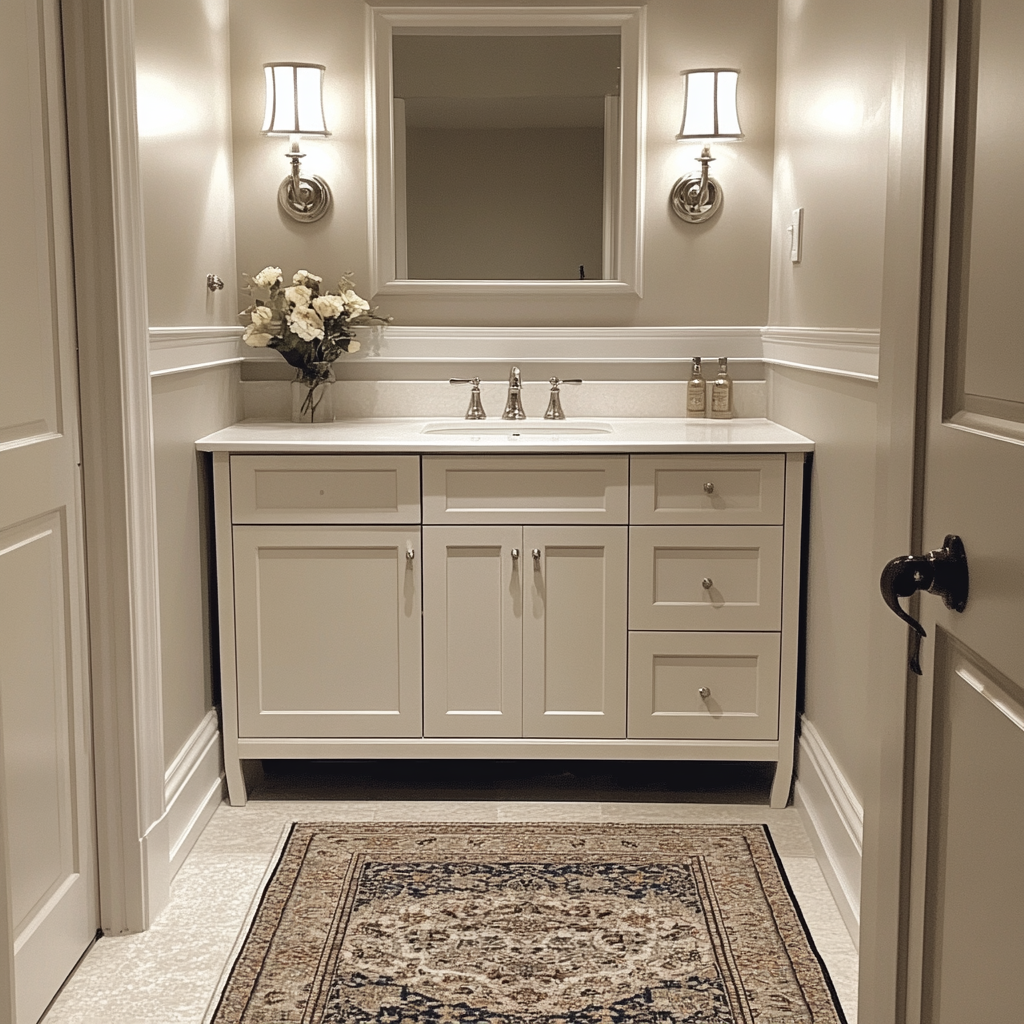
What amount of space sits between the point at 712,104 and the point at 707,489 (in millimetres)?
1027

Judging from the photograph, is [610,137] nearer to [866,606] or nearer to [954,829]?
[866,606]

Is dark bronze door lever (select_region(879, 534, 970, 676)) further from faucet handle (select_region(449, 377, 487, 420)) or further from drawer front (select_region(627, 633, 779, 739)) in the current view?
faucet handle (select_region(449, 377, 487, 420))

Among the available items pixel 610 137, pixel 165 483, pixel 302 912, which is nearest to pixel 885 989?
pixel 302 912

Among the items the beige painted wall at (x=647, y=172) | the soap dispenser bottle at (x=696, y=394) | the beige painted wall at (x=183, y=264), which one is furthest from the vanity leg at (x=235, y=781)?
the soap dispenser bottle at (x=696, y=394)

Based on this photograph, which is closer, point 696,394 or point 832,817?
point 832,817

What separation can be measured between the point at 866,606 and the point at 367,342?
152 cm

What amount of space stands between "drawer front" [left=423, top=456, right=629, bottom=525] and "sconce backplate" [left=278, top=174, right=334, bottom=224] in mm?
857

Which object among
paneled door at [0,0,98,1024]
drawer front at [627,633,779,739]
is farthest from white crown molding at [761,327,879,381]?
paneled door at [0,0,98,1024]

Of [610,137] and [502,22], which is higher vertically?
[502,22]

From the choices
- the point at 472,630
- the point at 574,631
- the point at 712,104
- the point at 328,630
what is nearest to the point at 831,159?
the point at 712,104

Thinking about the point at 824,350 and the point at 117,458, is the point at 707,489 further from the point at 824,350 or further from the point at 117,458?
the point at 117,458

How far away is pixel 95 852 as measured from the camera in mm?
2086

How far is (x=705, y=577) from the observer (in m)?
2.62

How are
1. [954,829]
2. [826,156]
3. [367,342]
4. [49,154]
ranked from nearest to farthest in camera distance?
[954,829] < [49,154] < [826,156] < [367,342]
